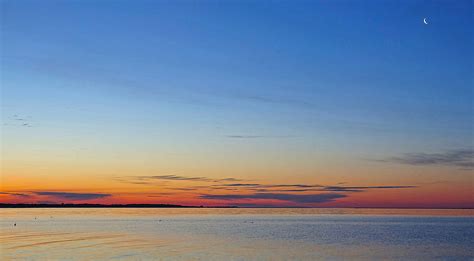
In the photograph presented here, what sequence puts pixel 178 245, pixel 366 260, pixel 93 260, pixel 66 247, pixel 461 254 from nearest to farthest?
pixel 93 260, pixel 366 260, pixel 461 254, pixel 66 247, pixel 178 245

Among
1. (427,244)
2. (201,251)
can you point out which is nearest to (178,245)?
(201,251)

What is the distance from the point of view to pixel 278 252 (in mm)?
44250

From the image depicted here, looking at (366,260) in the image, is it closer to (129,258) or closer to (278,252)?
(278,252)

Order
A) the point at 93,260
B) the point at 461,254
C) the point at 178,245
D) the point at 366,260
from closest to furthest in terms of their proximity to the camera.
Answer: the point at 93,260 < the point at 366,260 < the point at 461,254 < the point at 178,245

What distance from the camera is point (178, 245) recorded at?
50.5 metres

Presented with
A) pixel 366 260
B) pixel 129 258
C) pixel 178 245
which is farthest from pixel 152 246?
pixel 366 260

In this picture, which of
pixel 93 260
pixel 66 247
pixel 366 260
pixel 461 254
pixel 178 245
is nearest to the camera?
pixel 93 260

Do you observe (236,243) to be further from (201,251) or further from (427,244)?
(427,244)

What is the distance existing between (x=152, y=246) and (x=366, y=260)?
61.7 feet

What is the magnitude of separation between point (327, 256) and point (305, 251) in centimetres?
361

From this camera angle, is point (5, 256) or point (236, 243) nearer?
point (5, 256)

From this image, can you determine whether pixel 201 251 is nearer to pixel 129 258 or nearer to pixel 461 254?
pixel 129 258

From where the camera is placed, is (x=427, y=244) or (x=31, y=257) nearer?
(x=31, y=257)

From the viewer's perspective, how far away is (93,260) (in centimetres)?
3716
